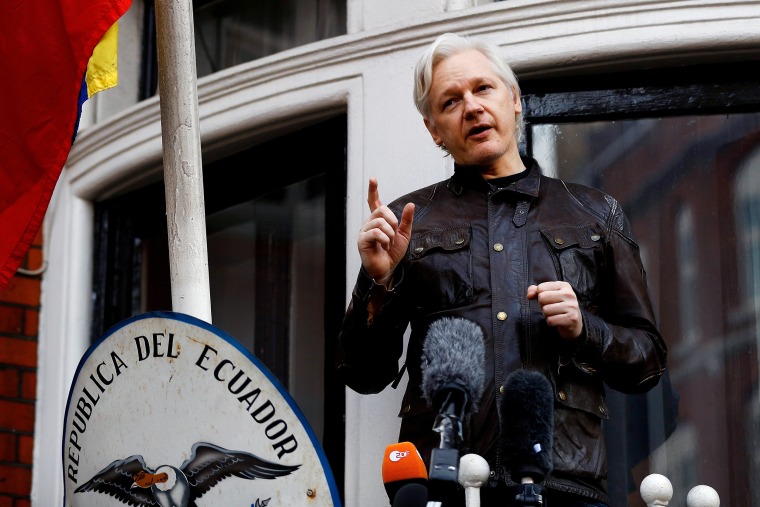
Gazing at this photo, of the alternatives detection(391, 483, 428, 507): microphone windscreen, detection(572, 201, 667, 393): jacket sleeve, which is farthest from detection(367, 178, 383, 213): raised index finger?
detection(391, 483, 428, 507): microphone windscreen

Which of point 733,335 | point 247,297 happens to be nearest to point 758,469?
point 733,335

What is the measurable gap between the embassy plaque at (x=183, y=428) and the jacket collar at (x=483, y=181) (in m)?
0.79

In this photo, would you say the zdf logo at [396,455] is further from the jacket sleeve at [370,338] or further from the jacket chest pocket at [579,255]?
the jacket chest pocket at [579,255]

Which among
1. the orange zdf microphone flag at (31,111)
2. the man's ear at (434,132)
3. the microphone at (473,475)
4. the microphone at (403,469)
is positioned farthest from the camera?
the orange zdf microphone flag at (31,111)

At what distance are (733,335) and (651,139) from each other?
63 centimetres

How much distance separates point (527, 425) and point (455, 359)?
8.1 inches

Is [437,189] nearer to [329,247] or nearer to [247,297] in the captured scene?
[329,247]

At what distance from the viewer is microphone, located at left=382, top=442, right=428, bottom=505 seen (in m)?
3.03

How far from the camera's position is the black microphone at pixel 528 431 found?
2926 mm

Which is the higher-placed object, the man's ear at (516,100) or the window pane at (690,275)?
the man's ear at (516,100)

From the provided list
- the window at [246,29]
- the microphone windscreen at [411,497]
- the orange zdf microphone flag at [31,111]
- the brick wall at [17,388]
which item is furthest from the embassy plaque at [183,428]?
the window at [246,29]

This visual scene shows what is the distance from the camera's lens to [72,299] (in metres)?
5.46

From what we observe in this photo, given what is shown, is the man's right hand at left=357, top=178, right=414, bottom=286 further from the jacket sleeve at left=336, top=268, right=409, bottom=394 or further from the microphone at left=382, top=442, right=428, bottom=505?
the microphone at left=382, top=442, right=428, bottom=505

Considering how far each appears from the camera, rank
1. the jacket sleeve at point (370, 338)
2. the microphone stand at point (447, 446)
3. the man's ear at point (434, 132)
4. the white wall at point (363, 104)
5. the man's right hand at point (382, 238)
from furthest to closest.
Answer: the white wall at point (363, 104) < the man's ear at point (434, 132) < the jacket sleeve at point (370, 338) < the man's right hand at point (382, 238) < the microphone stand at point (447, 446)
